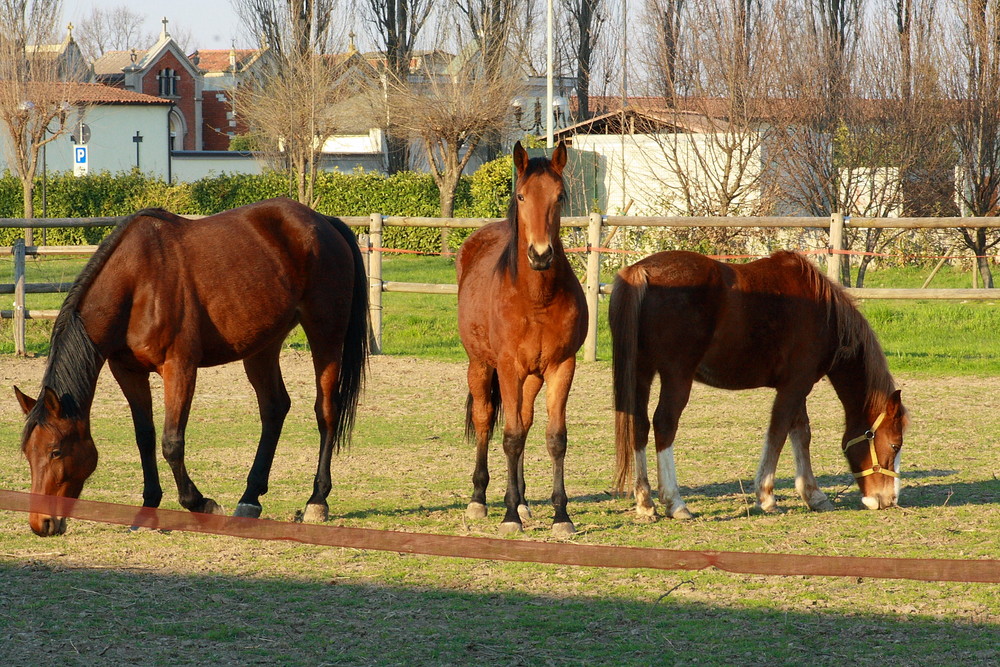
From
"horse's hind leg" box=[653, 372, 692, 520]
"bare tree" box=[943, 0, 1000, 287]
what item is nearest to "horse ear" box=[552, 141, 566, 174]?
"horse's hind leg" box=[653, 372, 692, 520]

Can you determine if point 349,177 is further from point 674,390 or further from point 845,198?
point 674,390

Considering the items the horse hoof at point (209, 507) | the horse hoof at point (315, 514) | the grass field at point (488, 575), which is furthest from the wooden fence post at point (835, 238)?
the horse hoof at point (209, 507)

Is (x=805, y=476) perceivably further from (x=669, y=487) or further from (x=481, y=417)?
(x=481, y=417)

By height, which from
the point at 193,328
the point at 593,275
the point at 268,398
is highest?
the point at 593,275

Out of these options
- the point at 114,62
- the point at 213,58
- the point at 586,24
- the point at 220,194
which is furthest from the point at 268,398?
the point at 213,58

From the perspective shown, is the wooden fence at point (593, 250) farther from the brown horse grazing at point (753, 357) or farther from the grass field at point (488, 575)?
the brown horse grazing at point (753, 357)

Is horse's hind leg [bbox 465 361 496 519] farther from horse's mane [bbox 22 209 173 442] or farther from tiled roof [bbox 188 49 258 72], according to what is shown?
tiled roof [bbox 188 49 258 72]

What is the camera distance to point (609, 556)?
2.60m

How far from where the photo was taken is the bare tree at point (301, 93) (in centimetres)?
3039

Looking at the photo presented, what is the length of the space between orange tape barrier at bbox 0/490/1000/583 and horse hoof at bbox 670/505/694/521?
2.78 metres

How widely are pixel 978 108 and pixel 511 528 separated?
16888mm

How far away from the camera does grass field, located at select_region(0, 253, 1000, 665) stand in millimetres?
3545

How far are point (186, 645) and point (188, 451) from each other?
12.6 ft

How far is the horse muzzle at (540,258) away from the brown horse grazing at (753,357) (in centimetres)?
87
